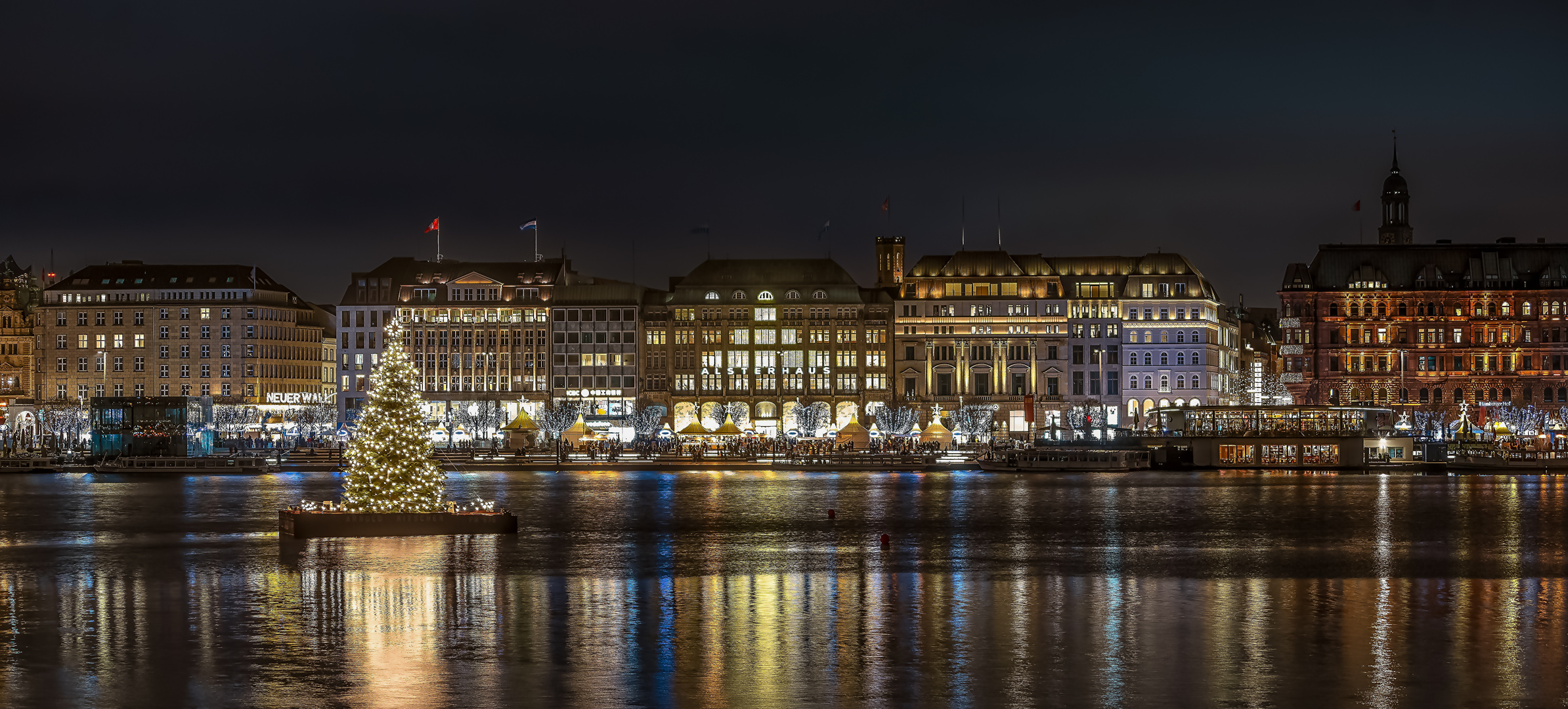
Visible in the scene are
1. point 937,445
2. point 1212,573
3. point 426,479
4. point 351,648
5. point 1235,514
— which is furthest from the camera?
point 937,445

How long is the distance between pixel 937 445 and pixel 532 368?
50.8 meters

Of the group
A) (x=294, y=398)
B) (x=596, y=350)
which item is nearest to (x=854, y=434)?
(x=596, y=350)

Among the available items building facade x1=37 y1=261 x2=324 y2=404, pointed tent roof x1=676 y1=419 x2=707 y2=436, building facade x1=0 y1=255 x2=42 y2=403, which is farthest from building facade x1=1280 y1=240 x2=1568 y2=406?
building facade x1=0 y1=255 x2=42 y2=403

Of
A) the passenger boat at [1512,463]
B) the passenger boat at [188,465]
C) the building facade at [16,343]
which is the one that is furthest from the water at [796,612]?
the building facade at [16,343]

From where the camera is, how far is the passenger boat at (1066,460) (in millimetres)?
109438

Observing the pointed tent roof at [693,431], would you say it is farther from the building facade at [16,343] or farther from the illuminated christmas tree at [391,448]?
the building facade at [16,343]

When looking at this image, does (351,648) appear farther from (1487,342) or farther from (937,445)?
(1487,342)

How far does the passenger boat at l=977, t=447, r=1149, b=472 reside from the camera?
359ft

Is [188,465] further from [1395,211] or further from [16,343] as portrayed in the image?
[1395,211]

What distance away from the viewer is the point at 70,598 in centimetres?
3206

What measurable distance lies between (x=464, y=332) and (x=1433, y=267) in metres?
92.0

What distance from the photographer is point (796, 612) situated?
97.3 ft

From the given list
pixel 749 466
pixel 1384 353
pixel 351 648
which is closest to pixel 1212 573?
pixel 351 648

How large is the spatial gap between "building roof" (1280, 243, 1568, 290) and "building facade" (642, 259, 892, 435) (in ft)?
134
